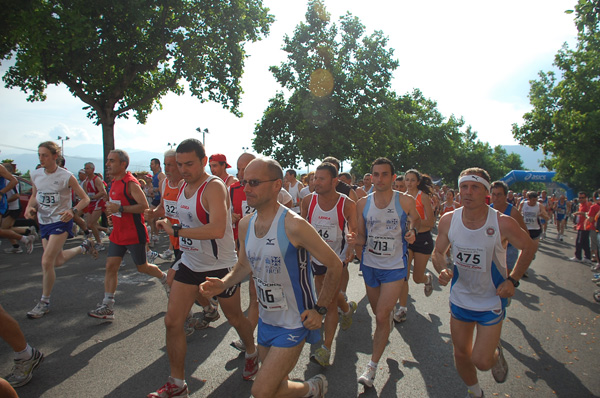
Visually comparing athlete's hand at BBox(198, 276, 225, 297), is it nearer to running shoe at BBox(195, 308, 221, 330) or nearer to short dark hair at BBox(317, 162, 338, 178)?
short dark hair at BBox(317, 162, 338, 178)

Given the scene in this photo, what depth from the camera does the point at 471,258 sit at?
11.1 feet

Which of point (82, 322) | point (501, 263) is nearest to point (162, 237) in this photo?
point (82, 322)

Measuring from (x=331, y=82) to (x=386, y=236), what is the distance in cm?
2425

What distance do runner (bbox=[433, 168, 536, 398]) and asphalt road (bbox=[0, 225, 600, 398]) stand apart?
615 mm

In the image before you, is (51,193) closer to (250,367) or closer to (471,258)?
(250,367)

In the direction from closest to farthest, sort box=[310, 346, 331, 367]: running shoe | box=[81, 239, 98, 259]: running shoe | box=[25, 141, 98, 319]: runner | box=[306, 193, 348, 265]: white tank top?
1. box=[310, 346, 331, 367]: running shoe
2. box=[306, 193, 348, 265]: white tank top
3. box=[25, 141, 98, 319]: runner
4. box=[81, 239, 98, 259]: running shoe

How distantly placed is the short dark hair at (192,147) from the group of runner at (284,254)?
0.4 inches

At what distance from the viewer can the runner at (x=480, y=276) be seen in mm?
3256

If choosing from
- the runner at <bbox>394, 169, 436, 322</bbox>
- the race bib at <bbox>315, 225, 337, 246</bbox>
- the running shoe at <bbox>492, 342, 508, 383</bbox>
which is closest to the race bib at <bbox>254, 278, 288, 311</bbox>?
the race bib at <bbox>315, 225, 337, 246</bbox>

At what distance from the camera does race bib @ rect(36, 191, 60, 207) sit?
18.1ft

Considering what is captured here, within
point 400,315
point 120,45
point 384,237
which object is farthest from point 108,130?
point 384,237

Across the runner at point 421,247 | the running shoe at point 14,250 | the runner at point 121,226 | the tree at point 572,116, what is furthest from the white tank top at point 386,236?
the tree at point 572,116

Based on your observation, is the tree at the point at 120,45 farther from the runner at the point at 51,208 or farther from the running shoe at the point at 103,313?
the running shoe at the point at 103,313

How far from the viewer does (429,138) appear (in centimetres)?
5459
